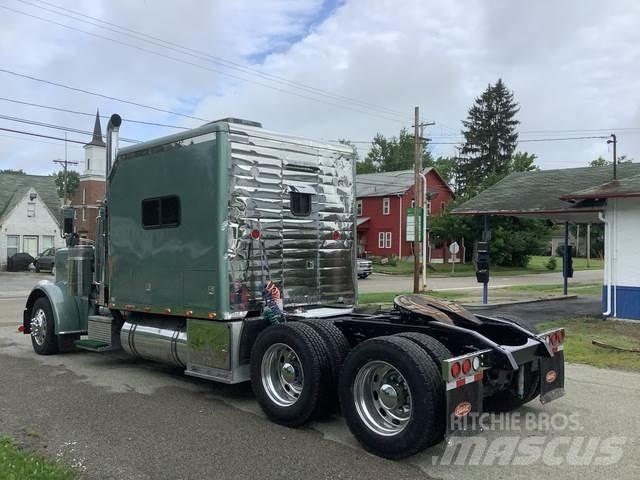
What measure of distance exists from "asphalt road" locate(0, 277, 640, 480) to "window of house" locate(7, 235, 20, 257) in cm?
3636

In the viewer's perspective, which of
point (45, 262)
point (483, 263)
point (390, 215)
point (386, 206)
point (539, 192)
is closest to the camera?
point (483, 263)

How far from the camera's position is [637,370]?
8.17 m

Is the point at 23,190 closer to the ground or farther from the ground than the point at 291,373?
farther from the ground

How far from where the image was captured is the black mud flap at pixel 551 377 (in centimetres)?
551

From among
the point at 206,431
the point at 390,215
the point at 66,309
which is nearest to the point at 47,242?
the point at 390,215

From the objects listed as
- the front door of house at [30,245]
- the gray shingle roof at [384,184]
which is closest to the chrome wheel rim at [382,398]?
the front door of house at [30,245]

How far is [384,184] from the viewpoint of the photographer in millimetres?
54250

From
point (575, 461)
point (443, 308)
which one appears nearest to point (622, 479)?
point (575, 461)

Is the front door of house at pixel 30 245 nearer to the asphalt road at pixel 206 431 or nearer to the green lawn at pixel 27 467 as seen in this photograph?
the asphalt road at pixel 206 431

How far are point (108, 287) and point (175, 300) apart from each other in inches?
74.1

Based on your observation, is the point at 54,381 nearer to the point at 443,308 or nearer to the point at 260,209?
the point at 260,209

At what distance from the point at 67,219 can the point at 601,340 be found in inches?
362

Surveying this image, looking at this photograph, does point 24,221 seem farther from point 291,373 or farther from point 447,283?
point 291,373

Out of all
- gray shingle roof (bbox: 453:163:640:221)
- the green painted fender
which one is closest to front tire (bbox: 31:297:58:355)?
the green painted fender
